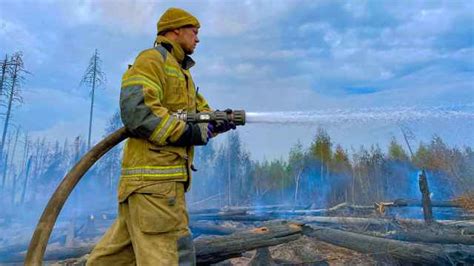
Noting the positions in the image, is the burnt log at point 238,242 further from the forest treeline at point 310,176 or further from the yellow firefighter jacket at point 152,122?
the forest treeline at point 310,176

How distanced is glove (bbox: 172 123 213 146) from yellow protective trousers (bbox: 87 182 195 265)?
25cm

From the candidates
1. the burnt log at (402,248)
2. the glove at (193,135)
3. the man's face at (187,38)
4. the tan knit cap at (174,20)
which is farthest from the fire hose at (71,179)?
the burnt log at (402,248)

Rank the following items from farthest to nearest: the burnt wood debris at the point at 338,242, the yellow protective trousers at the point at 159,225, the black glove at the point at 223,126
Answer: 1. the burnt wood debris at the point at 338,242
2. the black glove at the point at 223,126
3. the yellow protective trousers at the point at 159,225

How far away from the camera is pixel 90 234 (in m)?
9.99

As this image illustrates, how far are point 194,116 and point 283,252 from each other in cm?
421

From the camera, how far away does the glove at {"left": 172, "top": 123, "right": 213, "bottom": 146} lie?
81.0 inches

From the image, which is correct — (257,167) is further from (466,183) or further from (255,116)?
(255,116)

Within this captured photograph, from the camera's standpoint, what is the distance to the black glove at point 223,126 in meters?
2.36

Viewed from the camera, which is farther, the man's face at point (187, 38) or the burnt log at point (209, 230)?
the burnt log at point (209, 230)

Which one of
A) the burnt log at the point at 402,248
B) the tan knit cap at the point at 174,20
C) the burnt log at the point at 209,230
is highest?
the tan knit cap at the point at 174,20

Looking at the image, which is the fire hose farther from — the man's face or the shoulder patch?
the man's face

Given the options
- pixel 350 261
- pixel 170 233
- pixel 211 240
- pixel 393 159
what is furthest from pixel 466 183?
pixel 393 159

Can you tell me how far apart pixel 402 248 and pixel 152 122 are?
3724 mm

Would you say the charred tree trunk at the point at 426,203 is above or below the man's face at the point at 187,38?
below
